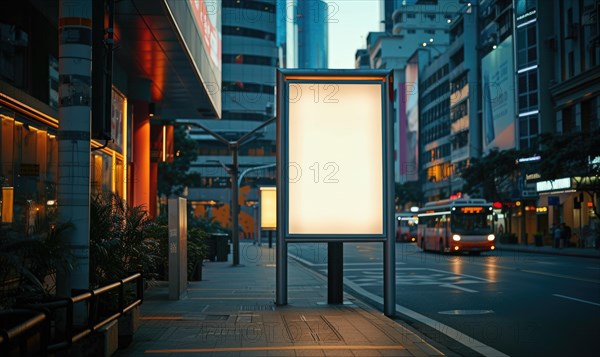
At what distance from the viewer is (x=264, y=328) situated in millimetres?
11594

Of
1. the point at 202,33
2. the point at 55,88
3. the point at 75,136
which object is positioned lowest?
the point at 75,136

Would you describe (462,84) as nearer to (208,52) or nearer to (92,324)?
(208,52)

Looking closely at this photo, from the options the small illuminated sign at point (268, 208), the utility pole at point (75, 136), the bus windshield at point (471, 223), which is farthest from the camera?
the bus windshield at point (471, 223)

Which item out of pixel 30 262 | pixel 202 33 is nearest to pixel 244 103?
pixel 202 33

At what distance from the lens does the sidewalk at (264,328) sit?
31.5 ft

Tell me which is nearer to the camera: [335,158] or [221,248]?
[335,158]

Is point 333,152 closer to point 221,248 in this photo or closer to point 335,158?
point 335,158

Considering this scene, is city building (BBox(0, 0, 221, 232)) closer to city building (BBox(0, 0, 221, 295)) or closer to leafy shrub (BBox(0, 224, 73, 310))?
city building (BBox(0, 0, 221, 295))

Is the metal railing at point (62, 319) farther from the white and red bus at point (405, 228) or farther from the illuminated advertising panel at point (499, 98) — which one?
the white and red bus at point (405, 228)

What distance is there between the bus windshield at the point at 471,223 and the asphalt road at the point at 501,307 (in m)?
14.1

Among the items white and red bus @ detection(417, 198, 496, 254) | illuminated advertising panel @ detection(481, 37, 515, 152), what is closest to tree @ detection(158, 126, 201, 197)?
white and red bus @ detection(417, 198, 496, 254)

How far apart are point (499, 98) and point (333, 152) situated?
6006cm

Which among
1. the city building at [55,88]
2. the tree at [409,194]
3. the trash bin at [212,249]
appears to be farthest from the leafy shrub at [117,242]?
the tree at [409,194]

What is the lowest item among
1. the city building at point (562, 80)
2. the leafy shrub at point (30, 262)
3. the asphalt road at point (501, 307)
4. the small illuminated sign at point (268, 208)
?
the asphalt road at point (501, 307)
